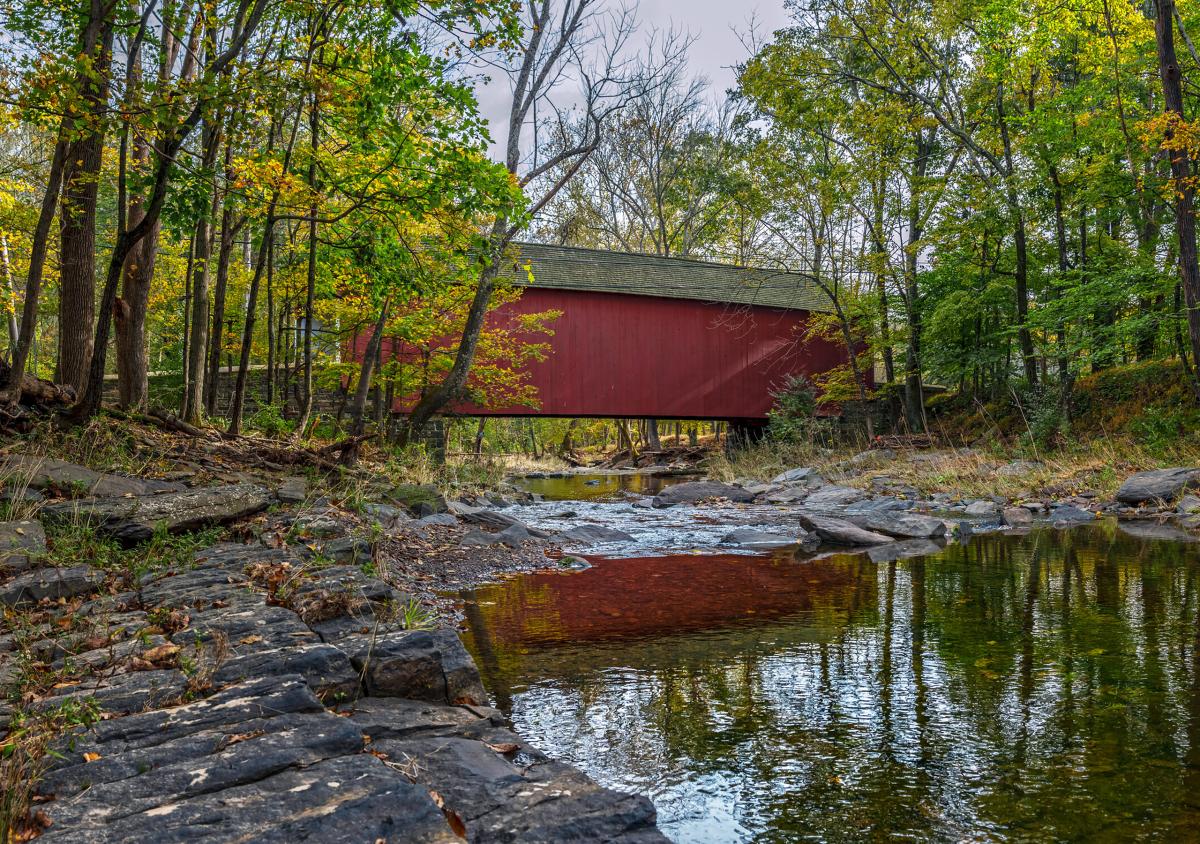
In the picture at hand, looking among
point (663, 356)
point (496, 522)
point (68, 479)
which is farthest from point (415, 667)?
point (663, 356)

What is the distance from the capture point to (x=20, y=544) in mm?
3791

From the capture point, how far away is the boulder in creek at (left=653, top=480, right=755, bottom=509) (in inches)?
482

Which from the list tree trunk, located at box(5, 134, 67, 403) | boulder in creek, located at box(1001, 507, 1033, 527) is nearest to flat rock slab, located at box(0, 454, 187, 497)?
tree trunk, located at box(5, 134, 67, 403)

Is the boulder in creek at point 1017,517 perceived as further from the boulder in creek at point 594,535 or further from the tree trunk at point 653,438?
the tree trunk at point 653,438

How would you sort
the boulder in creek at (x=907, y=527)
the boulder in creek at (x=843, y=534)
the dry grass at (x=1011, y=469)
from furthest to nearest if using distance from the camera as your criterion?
the dry grass at (x=1011, y=469) → the boulder in creek at (x=907, y=527) → the boulder in creek at (x=843, y=534)

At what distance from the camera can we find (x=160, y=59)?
309 inches

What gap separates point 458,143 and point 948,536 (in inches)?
242

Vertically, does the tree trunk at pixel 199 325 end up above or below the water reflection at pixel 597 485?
above

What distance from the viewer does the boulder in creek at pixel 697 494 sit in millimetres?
12234

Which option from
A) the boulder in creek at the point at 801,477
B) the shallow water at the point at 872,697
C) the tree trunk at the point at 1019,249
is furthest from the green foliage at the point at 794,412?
the shallow water at the point at 872,697

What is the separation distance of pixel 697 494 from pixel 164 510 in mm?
9040

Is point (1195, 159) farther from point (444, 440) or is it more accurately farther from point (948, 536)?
point (444, 440)

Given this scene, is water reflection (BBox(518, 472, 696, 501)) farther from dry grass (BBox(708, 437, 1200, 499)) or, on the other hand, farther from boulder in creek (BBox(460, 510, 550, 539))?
boulder in creek (BBox(460, 510, 550, 539))

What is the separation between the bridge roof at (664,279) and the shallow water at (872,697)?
1268cm
